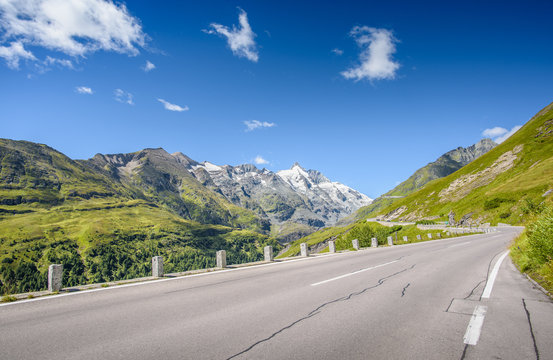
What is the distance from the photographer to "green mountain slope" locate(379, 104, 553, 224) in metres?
66.9

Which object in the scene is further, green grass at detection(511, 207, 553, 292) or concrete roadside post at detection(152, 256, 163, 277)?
concrete roadside post at detection(152, 256, 163, 277)

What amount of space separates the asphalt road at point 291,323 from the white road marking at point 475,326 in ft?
0.07

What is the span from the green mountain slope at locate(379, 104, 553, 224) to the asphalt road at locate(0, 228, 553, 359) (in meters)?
56.2

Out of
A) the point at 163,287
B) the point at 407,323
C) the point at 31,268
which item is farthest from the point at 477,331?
the point at 31,268

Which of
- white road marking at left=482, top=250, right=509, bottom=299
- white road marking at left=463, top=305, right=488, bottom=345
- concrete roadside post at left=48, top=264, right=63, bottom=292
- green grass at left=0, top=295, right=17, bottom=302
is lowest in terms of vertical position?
white road marking at left=482, top=250, right=509, bottom=299

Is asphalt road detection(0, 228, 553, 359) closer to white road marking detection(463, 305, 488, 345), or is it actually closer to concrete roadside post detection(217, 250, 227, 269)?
white road marking detection(463, 305, 488, 345)

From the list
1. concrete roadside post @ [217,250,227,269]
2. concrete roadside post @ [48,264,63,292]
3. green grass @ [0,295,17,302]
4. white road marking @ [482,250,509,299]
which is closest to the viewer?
white road marking @ [482,250,509,299]

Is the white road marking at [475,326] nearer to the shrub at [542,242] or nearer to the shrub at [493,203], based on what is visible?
the shrub at [542,242]

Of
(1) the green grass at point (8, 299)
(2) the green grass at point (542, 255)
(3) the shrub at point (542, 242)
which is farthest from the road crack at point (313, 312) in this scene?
(1) the green grass at point (8, 299)

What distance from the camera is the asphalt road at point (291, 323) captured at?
4.76 m

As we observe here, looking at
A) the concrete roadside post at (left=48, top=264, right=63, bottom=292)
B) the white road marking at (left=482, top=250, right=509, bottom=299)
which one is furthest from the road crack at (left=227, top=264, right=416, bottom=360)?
the concrete roadside post at (left=48, top=264, right=63, bottom=292)

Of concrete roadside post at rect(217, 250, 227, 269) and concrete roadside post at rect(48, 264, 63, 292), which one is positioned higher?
concrete roadside post at rect(48, 264, 63, 292)

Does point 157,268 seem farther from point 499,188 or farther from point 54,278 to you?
point 499,188

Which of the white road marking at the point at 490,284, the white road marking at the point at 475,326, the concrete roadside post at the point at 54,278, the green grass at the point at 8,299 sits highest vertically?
the concrete roadside post at the point at 54,278
